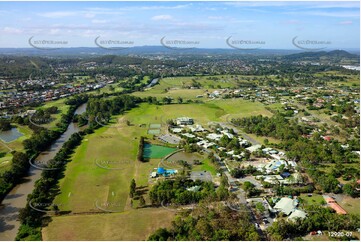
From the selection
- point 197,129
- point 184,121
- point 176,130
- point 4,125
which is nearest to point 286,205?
point 197,129

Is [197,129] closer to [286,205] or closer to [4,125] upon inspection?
[286,205]

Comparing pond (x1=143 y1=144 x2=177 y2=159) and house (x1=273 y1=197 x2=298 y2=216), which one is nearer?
house (x1=273 y1=197 x2=298 y2=216)

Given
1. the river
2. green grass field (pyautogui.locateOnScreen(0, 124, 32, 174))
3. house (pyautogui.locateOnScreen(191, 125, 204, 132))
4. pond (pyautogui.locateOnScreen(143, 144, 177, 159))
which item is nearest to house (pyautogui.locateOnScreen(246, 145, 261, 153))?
pond (pyautogui.locateOnScreen(143, 144, 177, 159))

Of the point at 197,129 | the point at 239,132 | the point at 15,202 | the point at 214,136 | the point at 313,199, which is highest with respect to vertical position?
the point at 214,136

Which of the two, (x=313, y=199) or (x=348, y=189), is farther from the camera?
(x=348, y=189)

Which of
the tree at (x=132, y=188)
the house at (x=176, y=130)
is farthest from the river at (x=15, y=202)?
the house at (x=176, y=130)

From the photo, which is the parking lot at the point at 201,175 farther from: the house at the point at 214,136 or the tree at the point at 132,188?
the house at the point at 214,136

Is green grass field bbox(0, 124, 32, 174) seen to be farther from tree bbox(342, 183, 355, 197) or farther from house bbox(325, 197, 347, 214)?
tree bbox(342, 183, 355, 197)
